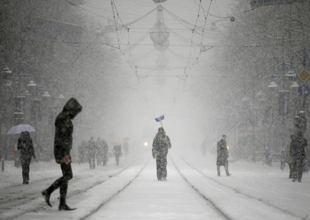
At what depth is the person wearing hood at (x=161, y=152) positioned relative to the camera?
632 inches

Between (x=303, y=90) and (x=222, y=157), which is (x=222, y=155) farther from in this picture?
(x=303, y=90)

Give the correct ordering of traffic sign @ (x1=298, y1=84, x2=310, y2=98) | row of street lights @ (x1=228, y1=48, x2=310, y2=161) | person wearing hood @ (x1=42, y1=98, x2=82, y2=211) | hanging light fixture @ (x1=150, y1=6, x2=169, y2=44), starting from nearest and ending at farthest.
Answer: person wearing hood @ (x1=42, y1=98, x2=82, y2=211) → traffic sign @ (x1=298, y1=84, x2=310, y2=98) → row of street lights @ (x1=228, y1=48, x2=310, y2=161) → hanging light fixture @ (x1=150, y1=6, x2=169, y2=44)

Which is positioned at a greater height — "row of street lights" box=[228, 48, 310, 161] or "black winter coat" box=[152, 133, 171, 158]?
"row of street lights" box=[228, 48, 310, 161]

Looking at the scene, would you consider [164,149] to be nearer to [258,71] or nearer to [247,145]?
[258,71]

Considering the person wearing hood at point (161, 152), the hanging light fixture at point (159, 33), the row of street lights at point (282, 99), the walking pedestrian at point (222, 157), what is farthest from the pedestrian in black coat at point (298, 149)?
the hanging light fixture at point (159, 33)

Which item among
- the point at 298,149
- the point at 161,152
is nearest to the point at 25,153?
the point at 161,152

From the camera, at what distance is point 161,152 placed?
1652cm

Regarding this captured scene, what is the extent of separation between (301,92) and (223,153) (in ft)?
19.6

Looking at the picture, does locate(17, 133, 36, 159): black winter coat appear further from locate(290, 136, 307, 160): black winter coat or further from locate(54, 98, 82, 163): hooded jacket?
locate(290, 136, 307, 160): black winter coat

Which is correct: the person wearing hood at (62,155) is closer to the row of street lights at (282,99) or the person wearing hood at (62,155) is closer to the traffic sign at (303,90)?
the row of street lights at (282,99)

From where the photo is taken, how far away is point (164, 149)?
54.4ft

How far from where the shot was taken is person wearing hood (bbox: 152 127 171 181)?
16.1m

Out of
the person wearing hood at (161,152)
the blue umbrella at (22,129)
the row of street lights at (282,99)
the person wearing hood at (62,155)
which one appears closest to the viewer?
the person wearing hood at (62,155)

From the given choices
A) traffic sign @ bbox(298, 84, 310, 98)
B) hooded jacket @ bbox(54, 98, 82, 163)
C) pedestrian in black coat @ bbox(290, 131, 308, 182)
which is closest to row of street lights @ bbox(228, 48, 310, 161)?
traffic sign @ bbox(298, 84, 310, 98)
